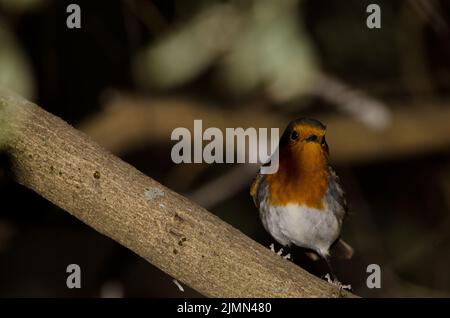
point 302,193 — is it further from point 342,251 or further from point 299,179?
point 342,251

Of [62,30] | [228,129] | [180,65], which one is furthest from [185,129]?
[62,30]

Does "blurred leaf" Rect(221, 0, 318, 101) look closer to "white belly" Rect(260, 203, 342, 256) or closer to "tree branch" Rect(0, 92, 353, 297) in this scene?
"white belly" Rect(260, 203, 342, 256)

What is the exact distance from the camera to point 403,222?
22.3 feet

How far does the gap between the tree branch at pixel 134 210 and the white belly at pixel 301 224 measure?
0.64m

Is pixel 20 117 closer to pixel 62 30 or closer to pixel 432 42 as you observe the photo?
pixel 62 30

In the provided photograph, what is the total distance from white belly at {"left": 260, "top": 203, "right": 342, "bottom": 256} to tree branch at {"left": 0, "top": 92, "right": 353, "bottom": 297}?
0.64 meters

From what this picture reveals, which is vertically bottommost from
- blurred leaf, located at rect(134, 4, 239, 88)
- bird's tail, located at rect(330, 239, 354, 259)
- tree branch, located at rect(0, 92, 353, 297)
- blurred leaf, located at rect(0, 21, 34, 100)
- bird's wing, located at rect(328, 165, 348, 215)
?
tree branch, located at rect(0, 92, 353, 297)

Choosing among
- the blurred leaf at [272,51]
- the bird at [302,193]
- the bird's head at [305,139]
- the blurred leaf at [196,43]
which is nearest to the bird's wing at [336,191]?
the bird at [302,193]

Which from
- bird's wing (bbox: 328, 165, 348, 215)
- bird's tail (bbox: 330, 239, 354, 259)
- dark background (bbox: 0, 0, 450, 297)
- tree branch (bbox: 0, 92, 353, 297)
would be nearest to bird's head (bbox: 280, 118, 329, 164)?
bird's wing (bbox: 328, 165, 348, 215)

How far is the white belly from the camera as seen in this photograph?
3.46 m

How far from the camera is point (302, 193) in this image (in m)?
3.46

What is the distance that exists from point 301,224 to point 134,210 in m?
1.00

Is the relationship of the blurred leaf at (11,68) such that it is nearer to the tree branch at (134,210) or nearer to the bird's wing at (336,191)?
the tree branch at (134,210)

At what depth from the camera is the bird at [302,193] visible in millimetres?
3387
